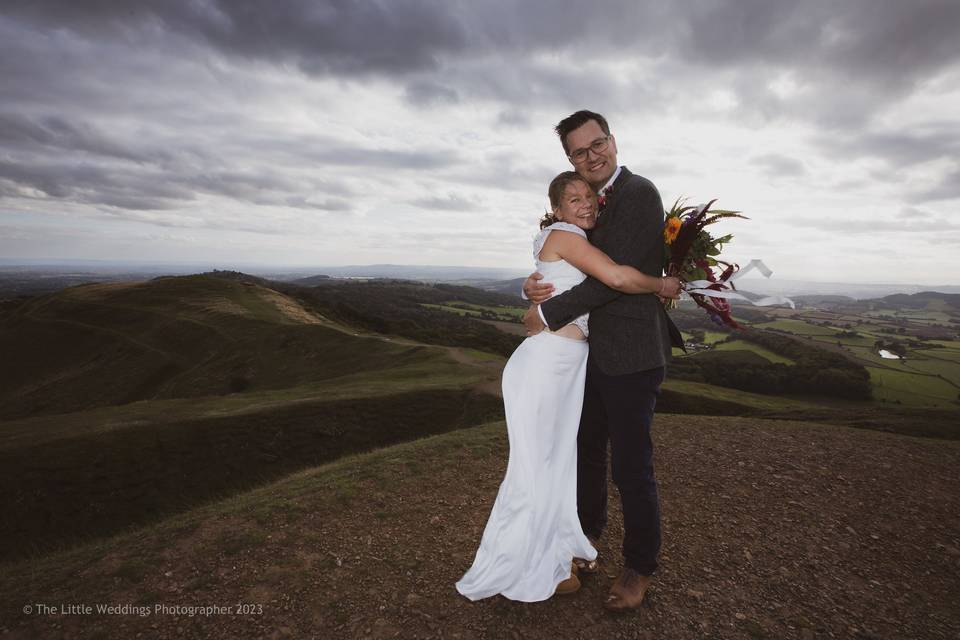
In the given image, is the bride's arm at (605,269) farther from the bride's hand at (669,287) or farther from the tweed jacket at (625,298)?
the tweed jacket at (625,298)

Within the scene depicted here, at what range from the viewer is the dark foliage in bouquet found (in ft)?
14.0

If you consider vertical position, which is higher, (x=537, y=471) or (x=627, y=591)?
(x=537, y=471)

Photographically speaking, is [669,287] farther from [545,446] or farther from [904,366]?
[904,366]

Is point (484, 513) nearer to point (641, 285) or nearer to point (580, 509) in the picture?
point (580, 509)

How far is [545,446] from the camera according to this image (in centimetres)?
457

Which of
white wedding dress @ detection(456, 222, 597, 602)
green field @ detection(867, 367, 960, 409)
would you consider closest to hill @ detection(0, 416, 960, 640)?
white wedding dress @ detection(456, 222, 597, 602)

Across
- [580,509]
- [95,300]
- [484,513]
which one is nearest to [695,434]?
[484,513]

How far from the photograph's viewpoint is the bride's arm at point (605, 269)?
12.6 ft

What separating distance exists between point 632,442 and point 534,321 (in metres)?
1.57

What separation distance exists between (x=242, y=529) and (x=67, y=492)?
1223 centimetres

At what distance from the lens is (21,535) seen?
12.4 m

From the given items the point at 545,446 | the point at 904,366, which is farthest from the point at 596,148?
the point at 904,366

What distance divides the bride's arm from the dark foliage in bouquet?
32 cm

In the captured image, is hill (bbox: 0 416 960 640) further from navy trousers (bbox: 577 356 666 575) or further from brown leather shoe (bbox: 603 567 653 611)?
navy trousers (bbox: 577 356 666 575)
